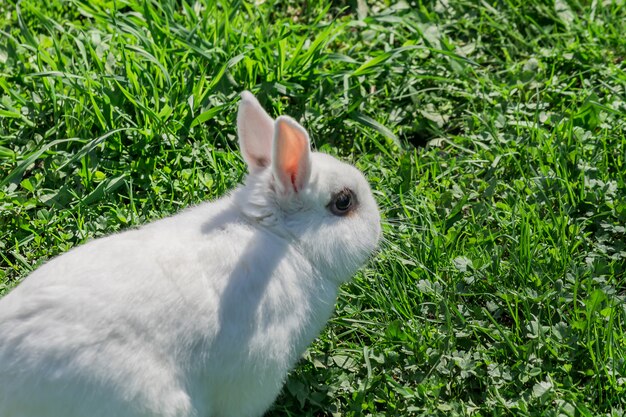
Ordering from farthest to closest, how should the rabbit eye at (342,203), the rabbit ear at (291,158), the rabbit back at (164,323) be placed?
the rabbit eye at (342,203), the rabbit ear at (291,158), the rabbit back at (164,323)

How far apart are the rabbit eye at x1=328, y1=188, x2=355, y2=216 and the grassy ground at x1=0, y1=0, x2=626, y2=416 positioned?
0.53 metres

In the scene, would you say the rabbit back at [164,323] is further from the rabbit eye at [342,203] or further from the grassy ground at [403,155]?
the grassy ground at [403,155]

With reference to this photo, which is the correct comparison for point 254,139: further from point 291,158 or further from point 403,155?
point 403,155

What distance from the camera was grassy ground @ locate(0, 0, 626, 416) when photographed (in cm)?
406

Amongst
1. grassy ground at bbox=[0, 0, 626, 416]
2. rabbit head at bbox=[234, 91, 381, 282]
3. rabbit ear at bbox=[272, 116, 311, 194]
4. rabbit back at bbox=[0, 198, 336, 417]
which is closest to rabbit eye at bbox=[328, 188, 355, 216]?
rabbit head at bbox=[234, 91, 381, 282]

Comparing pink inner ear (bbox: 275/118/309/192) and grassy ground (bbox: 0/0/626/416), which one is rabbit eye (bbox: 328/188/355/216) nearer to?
pink inner ear (bbox: 275/118/309/192)

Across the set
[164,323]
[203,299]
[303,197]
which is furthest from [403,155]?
[164,323]

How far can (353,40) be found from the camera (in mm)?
5785

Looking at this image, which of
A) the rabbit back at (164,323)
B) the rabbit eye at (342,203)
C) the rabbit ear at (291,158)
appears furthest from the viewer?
the rabbit eye at (342,203)

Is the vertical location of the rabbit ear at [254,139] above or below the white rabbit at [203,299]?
above

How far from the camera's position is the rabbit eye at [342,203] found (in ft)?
13.0

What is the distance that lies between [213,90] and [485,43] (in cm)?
173

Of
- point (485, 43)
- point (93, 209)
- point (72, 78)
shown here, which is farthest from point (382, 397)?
point (485, 43)

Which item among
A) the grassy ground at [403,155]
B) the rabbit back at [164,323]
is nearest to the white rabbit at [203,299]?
the rabbit back at [164,323]
